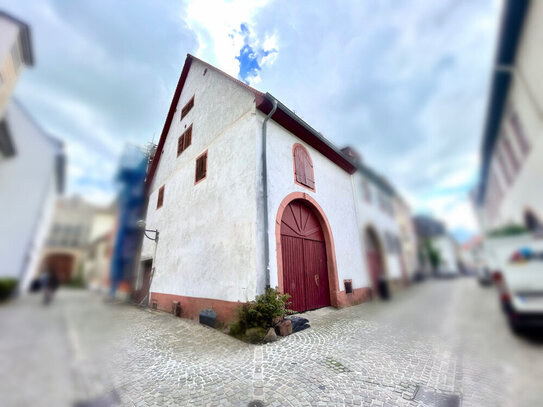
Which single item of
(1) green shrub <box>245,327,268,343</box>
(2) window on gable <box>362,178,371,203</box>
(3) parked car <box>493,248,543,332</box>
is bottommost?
(1) green shrub <box>245,327,268,343</box>

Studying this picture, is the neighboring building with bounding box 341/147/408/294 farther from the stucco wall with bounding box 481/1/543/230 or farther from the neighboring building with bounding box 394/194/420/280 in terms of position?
the stucco wall with bounding box 481/1/543/230

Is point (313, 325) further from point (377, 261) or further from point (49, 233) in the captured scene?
point (49, 233)

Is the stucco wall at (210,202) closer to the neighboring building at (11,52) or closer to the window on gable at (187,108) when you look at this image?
the window on gable at (187,108)

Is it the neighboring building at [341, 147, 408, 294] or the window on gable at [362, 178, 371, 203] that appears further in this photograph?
the window on gable at [362, 178, 371, 203]

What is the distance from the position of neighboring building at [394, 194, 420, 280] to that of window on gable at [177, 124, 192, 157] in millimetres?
1991

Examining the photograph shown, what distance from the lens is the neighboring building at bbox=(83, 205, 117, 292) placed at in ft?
2.24

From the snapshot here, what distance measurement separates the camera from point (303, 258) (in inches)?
157

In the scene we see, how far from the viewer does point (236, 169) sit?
3744 mm

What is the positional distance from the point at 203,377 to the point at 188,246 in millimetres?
1136

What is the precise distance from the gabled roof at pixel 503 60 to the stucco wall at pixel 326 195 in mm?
1533

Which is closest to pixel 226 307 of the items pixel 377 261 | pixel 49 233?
pixel 377 261

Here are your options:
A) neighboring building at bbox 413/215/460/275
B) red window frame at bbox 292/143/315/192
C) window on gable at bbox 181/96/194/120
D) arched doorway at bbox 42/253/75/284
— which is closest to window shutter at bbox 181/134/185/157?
window on gable at bbox 181/96/194/120

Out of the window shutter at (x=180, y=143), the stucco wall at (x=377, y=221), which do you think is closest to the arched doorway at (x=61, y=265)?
the window shutter at (x=180, y=143)

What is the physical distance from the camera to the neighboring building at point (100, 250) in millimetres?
684
